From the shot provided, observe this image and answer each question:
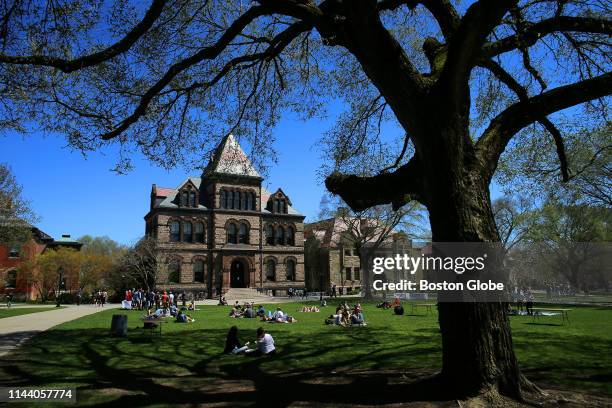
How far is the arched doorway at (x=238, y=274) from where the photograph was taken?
53131 millimetres

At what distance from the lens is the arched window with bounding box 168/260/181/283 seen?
48.3 m

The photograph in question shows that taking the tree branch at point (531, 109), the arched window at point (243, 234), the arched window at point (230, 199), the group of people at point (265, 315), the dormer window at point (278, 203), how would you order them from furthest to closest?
the dormer window at point (278, 203) → the arched window at point (243, 234) → the arched window at point (230, 199) → the group of people at point (265, 315) → the tree branch at point (531, 109)

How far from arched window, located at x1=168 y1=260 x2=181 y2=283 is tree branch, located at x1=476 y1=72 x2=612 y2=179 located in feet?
149

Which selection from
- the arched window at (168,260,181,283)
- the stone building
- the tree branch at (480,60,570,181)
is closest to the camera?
the tree branch at (480,60,570,181)

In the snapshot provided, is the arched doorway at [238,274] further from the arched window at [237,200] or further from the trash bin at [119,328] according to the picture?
the trash bin at [119,328]

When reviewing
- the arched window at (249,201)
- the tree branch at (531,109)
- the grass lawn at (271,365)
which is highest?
the arched window at (249,201)

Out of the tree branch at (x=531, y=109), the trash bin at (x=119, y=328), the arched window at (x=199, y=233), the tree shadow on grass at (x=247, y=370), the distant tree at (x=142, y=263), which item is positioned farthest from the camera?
the arched window at (x=199, y=233)

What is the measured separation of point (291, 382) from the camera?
8883 mm

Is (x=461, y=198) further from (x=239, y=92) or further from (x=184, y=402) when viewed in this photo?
(x=239, y=92)

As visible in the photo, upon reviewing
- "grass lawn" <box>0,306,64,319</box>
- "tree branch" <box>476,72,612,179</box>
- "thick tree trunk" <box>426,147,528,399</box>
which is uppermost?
"tree branch" <box>476,72,612,179</box>

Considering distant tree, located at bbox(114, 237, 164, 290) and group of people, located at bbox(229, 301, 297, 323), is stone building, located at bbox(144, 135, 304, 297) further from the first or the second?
group of people, located at bbox(229, 301, 297, 323)

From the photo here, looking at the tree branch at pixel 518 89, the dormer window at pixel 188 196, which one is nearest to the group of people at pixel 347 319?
the tree branch at pixel 518 89

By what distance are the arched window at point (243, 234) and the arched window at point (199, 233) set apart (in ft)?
15.3

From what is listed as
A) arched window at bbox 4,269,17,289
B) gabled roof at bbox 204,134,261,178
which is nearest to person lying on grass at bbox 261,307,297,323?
gabled roof at bbox 204,134,261,178
